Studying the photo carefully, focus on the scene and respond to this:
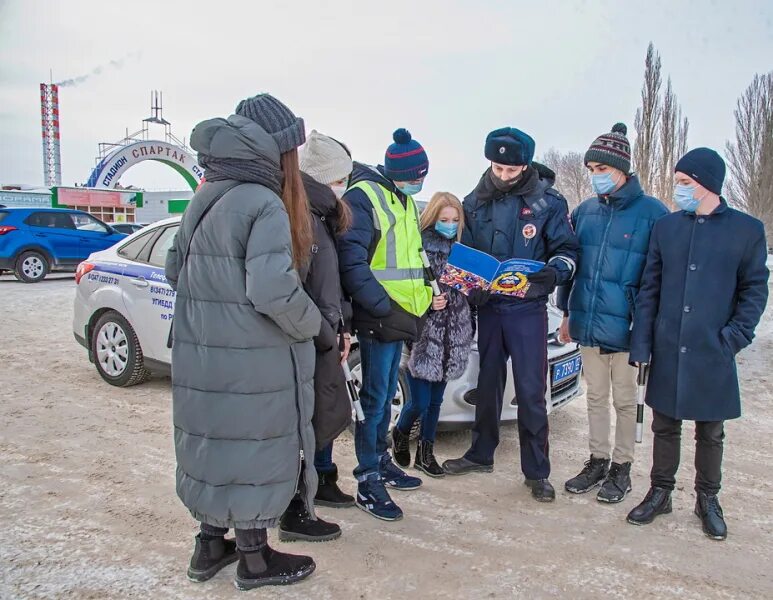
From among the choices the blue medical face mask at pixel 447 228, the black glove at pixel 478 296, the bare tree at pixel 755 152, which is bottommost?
the black glove at pixel 478 296

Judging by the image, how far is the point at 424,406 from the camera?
12.3 feet

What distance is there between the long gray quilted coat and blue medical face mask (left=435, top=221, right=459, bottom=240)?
1.43 meters

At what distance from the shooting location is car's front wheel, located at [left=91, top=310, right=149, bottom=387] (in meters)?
5.29

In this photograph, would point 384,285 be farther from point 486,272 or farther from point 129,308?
point 129,308

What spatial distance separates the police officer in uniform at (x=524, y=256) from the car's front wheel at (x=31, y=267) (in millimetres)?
12484

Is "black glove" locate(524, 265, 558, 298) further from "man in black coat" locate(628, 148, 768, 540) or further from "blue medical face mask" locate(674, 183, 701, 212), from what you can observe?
"blue medical face mask" locate(674, 183, 701, 212)

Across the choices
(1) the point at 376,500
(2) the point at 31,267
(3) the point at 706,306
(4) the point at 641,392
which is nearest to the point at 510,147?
(3) the point at 706,306

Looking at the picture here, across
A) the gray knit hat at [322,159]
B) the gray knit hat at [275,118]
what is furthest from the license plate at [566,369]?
the gray knit hat at [275,118]

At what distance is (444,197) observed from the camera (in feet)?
11.9

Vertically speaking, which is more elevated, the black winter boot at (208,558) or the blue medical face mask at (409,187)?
the blue medical face mask at (409,187)

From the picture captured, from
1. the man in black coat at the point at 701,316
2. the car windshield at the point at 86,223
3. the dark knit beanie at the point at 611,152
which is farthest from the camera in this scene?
the car windshield at the point at 86,223

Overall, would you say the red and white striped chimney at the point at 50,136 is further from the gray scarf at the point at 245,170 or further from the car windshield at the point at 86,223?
the gray scarf at the point at 245,170

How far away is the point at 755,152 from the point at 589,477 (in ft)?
85.9

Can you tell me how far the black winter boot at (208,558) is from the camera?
2.57 metres
